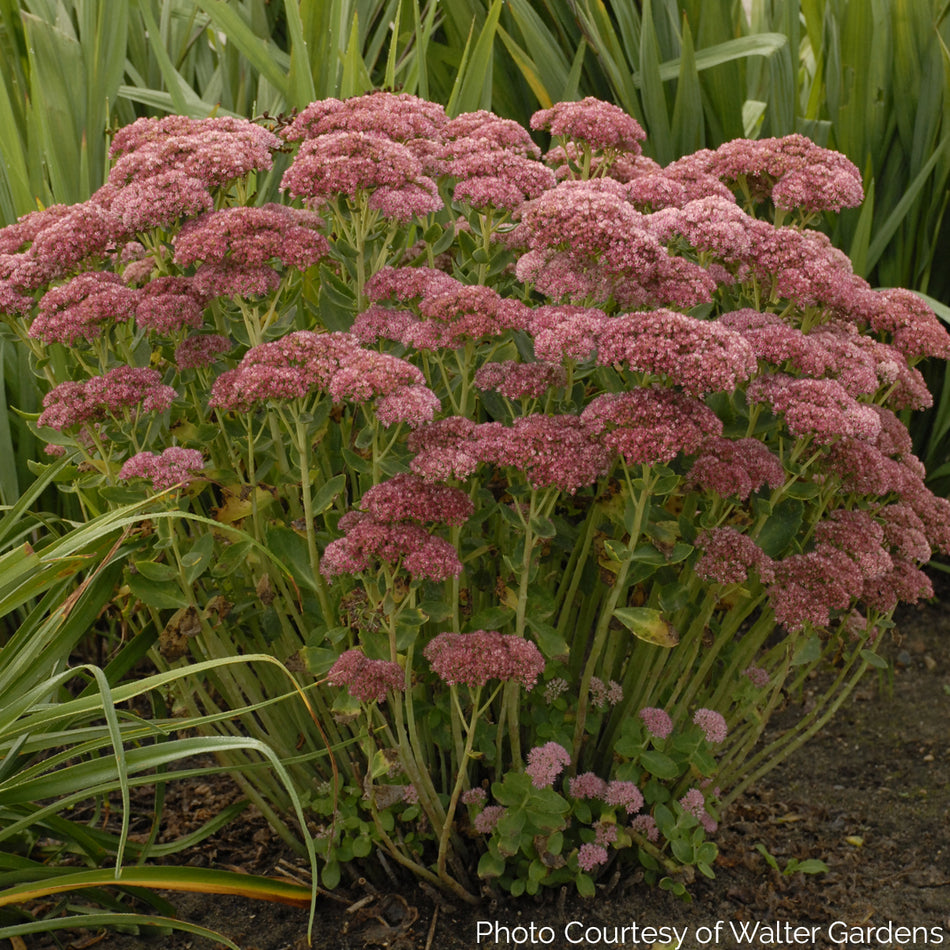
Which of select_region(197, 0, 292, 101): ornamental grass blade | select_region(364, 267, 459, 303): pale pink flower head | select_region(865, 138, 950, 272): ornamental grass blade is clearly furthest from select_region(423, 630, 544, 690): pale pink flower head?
select_region(865, 138, 950, 272): ornamental grass blade

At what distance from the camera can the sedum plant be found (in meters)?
1.81

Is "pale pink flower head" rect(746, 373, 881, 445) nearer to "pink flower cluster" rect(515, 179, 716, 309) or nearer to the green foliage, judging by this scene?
"pink flower cluster" rect(515, 179, 716, 309)

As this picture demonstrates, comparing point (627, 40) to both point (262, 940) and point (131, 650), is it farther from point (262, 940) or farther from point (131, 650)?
point (262, 940)

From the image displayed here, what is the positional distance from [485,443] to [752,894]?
4.58 feet

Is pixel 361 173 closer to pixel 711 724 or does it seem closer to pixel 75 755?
pixel 75 755

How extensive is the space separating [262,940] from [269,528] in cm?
90

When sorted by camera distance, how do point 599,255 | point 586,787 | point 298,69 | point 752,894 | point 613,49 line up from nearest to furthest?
point 599,255
point 586,787
point 752,894
point 298,69
point 613,49

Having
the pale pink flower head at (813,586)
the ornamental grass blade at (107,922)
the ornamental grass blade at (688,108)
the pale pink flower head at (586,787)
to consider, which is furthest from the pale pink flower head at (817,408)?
the ornamental grass blade at (688,108)

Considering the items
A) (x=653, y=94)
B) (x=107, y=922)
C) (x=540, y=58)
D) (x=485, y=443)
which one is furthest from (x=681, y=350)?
(x=540, y=58)

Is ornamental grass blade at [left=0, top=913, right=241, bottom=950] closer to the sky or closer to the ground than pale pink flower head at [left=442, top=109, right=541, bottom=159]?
closer to the ground

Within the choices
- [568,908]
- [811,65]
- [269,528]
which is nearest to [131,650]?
[269,528]

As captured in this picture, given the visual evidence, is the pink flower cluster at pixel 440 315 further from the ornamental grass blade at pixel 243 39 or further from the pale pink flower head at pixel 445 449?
the ornamental grass blade at pixel 243 39

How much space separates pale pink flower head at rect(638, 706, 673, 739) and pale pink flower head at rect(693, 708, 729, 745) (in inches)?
2.6

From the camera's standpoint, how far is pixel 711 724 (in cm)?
216
